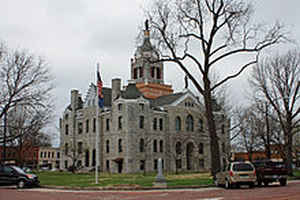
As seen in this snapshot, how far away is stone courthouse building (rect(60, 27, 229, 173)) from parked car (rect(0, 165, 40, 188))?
97.7 ft

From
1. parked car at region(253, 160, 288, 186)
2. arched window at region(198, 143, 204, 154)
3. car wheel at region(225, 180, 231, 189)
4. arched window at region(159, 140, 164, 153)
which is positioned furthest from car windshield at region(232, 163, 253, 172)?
arched window at region(198, 143, 204, 154)

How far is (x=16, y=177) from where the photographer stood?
2753 cm

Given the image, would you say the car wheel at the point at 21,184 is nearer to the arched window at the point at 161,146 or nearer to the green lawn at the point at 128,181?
the green lawn at the point at 128,181

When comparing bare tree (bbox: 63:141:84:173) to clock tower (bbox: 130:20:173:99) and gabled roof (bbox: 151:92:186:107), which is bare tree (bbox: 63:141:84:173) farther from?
clock tower (bbox: 130:20:173:99)

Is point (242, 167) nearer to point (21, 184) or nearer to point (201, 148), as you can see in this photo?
point (21, 184)

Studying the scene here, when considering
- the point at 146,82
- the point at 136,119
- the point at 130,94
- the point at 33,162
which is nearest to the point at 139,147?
the point at 136,119

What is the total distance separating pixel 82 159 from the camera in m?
67.7

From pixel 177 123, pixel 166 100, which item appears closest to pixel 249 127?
pixel 177 123

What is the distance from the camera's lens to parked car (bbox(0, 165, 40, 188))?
89.2 ft

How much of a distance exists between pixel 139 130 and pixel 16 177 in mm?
33710

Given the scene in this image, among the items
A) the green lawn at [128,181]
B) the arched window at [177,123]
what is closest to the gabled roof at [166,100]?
the arched window at [177,123]

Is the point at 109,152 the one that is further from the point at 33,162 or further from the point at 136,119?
the point at 33,162

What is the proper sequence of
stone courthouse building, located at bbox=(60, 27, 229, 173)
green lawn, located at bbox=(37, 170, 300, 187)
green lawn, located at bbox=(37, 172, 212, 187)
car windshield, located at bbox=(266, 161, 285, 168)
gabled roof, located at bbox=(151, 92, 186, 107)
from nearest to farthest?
car windshield, located at bbox=(266, 161, 285, 168) → green lawn, located at bbox=(37, 170, 300, 187) → green lawn, located at bbox=(37, 172, 212, 187) → stone courthouse building, located at bbox=(60, 27, 229, 173) → gabled roof, located at bbox=(151, 92, 186, 107)

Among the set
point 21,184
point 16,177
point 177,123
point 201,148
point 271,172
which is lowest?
point 21,184
